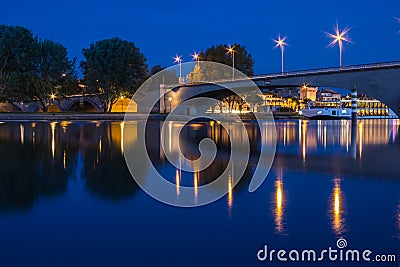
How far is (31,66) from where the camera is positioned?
231ft

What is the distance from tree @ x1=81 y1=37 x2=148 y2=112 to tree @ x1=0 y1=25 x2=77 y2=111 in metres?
3.99

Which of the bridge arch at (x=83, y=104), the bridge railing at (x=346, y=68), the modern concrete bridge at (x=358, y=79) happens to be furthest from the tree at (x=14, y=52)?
the bridge railing at (x=346, y=68)

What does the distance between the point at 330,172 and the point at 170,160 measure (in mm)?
5870

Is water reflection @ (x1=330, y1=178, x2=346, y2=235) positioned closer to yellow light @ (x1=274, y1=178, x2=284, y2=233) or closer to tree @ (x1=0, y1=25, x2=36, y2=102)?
yellow light @ (x1=274, y1=178, x2=284, y2=233)

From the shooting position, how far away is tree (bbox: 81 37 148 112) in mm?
74219

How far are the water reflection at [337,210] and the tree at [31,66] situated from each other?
202 ft

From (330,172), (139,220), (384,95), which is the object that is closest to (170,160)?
(330,172)

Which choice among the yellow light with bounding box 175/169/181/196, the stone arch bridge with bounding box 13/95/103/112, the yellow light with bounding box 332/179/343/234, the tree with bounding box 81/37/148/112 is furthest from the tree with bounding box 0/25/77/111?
the yellow light with bounding box 332/179/343/234

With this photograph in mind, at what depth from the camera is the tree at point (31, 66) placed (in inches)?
2675

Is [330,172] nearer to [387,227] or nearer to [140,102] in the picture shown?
[387,227]

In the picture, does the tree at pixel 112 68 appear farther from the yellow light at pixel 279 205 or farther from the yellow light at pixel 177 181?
the yellow light at pixel 279 205

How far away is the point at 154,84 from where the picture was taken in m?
87.8

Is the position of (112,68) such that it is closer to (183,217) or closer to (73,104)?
(73,104)

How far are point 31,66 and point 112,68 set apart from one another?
1247cm
